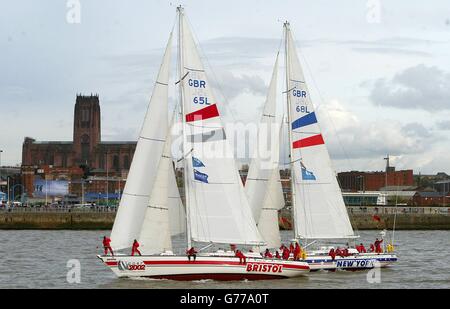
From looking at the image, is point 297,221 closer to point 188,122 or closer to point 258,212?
point 258,212

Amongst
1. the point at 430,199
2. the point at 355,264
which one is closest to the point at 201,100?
the point at 355,264

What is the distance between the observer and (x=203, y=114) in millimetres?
33781

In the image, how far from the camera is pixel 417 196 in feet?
484

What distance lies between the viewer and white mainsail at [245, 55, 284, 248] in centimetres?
4031

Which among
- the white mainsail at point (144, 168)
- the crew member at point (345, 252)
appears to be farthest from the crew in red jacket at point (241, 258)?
the crew member at point (345, 252)

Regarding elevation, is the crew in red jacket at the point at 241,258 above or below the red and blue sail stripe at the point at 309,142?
below

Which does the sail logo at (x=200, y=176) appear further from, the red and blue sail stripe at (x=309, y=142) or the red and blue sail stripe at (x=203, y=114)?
the red and blue sail stripe at (x=309, y=142)

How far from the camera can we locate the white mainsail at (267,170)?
40.3 meters

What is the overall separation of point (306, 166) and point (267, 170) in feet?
6.89

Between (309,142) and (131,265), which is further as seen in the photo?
(309,142)

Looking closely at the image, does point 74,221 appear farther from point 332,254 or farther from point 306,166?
point 332,254

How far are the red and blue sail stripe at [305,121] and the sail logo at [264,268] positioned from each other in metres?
7.57
